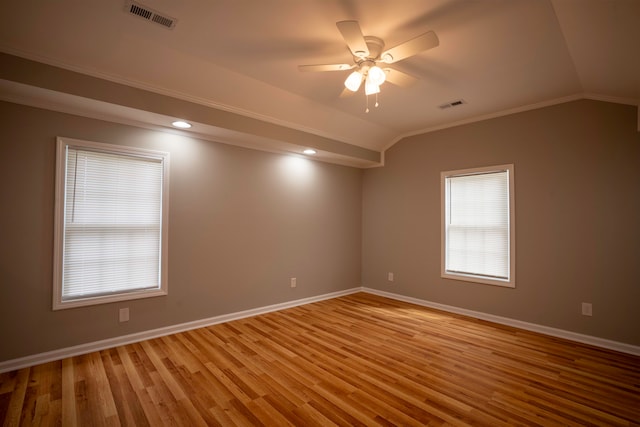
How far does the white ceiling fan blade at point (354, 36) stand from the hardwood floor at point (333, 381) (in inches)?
103

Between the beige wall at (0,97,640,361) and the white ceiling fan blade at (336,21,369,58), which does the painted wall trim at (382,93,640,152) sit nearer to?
the beige wall at (0,97,640,361)

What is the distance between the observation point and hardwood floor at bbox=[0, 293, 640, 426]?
2.13 metres

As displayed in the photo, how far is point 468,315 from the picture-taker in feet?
14.3

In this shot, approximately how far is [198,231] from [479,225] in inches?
151

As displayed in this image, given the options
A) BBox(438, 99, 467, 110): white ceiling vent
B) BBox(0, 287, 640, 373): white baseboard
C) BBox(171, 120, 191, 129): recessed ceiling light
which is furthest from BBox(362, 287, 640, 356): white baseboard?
BBox(171, 120, 191, 129): recessed ceiling light

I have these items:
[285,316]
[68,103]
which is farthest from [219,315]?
[68,103]

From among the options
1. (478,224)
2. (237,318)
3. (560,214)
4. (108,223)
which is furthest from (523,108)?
(108,223)

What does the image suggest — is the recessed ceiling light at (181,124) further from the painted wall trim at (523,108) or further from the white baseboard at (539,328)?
the white baseboard at (539,328)

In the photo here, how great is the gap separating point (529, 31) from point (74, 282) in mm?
4596

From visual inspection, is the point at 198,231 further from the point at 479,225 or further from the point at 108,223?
the point at 479,225

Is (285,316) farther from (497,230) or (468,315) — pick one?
(497,230)

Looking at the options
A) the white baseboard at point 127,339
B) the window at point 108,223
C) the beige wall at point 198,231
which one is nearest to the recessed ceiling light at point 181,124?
the beige wall at point 198,231

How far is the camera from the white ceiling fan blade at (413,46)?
203 cm

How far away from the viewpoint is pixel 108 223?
10.7 ft
